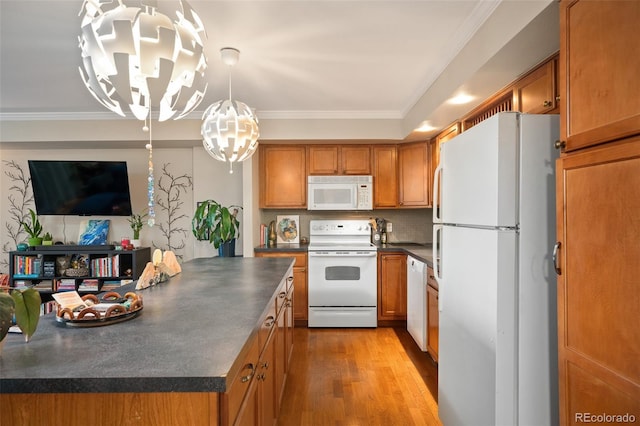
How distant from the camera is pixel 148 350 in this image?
102cm

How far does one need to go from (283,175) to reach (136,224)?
1.84 m

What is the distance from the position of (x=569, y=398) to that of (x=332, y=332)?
280 centimetres

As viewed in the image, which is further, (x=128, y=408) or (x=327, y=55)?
(x=327, y=55)

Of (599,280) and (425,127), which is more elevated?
(425,127)

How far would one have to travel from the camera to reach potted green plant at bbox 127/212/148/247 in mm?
4184

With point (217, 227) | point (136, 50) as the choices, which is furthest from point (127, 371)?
point (217, 227)

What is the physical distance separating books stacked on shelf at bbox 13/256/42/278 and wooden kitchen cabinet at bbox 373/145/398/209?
12.9ft

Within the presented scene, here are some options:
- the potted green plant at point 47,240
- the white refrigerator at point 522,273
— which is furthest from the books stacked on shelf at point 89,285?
the white refrigerator at point 522,273

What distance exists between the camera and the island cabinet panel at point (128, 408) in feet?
2.83

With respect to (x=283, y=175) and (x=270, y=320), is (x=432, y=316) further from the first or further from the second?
(x=283, y=175)

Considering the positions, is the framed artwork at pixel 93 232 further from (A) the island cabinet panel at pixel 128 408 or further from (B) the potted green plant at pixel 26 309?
(A) the island cabinet panel at pixel 128 408

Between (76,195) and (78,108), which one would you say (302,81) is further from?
(76,195)

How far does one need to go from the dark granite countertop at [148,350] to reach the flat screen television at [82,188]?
297 cm

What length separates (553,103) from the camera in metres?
1.82
